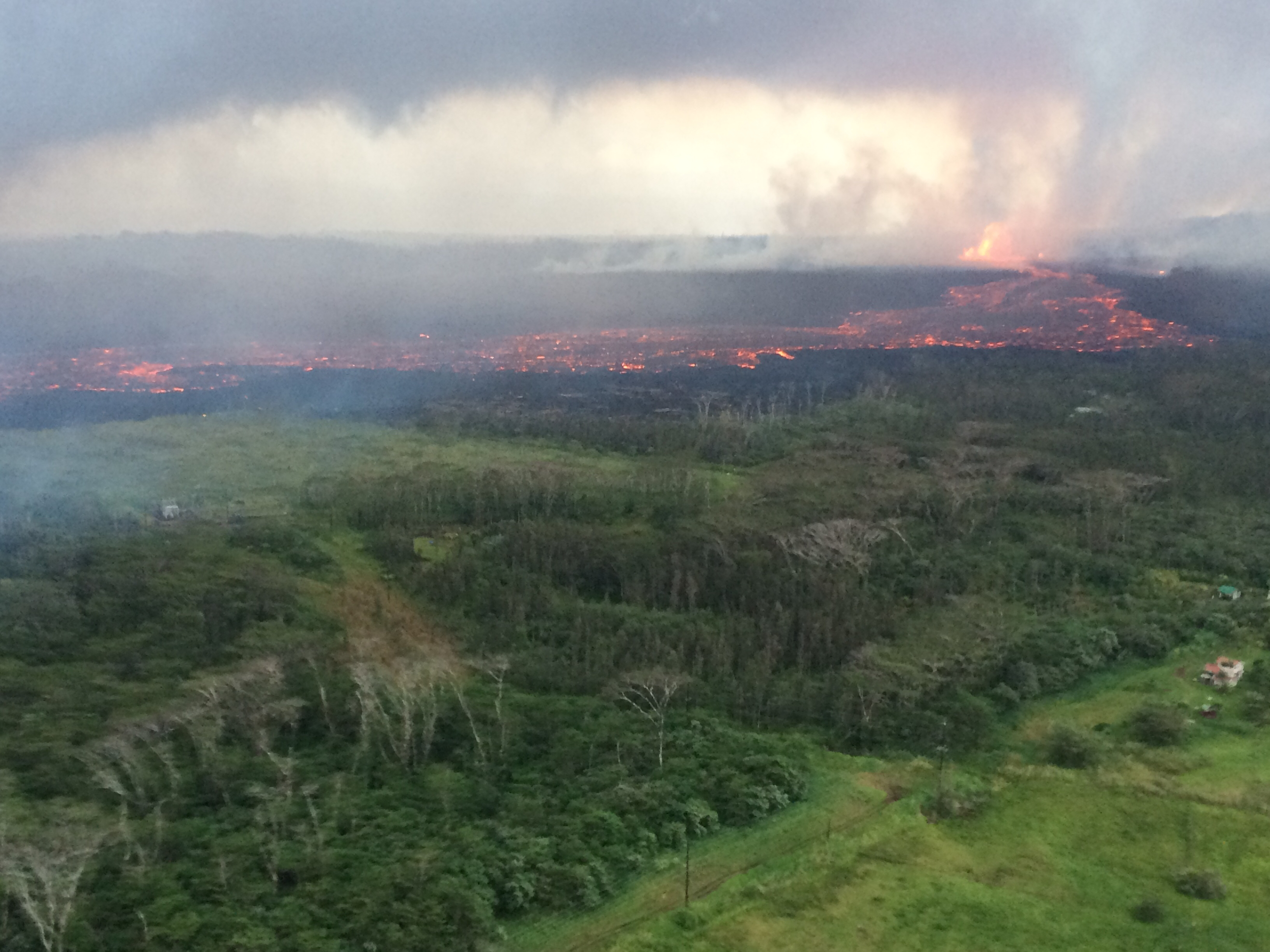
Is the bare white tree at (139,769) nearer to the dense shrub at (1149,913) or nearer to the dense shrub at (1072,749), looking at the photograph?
the dense shrub at (1149,913)

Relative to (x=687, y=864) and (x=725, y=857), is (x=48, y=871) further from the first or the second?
(x=725, y=857)

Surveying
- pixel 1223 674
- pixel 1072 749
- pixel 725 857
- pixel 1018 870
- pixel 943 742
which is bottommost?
pixel 1018 870

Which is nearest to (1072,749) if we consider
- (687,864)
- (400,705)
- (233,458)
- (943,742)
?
(943,742)

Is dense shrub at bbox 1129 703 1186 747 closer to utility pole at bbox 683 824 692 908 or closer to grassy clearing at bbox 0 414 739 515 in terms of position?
utility pole at bbox 683 824 692 908

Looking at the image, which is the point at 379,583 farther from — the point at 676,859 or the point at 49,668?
the point at 676,859

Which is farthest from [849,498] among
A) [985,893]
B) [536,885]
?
[536,885]

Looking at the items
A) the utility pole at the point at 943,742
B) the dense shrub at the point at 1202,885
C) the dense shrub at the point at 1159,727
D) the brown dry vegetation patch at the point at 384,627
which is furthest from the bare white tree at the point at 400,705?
the dense shrub at the point at 1159,727

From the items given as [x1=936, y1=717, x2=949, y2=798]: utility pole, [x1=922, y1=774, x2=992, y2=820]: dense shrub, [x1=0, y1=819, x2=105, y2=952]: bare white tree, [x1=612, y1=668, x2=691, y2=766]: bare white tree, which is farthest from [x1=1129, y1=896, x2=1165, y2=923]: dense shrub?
[x1=0, y1=819, x2=105, y2=952]: bare white tree
